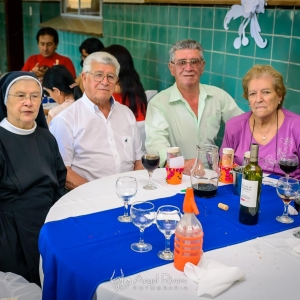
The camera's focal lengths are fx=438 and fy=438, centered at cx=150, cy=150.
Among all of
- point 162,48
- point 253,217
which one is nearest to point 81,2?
point 162,48

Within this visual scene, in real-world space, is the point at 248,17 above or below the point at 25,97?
above

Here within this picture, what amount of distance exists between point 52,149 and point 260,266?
1.29 meters

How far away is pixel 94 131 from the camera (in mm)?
2584

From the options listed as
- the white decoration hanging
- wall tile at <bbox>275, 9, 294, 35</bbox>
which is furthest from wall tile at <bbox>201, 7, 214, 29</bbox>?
wall tile at <bbox>275, 9, 294, 35</bbox>

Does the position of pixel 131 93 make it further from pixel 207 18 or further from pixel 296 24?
pixel 296 24

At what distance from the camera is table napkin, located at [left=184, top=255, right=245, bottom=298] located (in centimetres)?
117

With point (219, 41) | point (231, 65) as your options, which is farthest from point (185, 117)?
point (219, 41)

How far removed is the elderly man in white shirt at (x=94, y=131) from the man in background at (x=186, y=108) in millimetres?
251

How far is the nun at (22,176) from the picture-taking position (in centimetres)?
203

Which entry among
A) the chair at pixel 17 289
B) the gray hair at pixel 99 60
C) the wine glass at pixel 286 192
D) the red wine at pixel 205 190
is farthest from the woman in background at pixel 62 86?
the wine glass at pixel 286 192

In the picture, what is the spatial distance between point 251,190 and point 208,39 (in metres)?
2.29

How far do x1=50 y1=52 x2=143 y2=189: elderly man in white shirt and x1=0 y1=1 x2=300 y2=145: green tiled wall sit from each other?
1.09 metres

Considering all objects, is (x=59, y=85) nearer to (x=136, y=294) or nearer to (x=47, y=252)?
(x=47, y=252)
